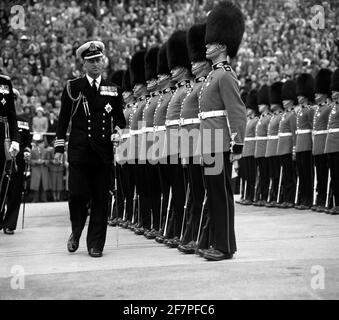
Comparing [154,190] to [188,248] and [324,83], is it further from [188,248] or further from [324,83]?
[324,83]

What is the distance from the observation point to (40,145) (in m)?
17.9

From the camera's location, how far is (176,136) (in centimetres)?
830

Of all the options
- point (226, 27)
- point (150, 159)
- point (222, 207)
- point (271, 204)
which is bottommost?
point (271, 204)

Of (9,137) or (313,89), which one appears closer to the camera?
(9,137)

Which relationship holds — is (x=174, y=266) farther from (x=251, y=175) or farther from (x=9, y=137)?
(x=251, y=175)

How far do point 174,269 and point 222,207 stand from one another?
2.81 feet

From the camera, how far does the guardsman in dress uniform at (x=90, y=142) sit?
783cm

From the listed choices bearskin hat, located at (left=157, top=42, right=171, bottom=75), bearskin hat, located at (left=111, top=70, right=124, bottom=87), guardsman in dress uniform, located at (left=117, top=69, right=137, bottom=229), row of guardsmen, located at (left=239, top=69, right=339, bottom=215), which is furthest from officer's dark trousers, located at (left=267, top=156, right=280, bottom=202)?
bearskin hat, located at (left=157, top=42, right=171, bottom=75)

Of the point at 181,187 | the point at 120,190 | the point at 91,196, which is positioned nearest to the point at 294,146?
the point at 120,190

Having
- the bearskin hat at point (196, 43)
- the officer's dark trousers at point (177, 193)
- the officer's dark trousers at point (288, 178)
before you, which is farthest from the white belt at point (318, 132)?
the bearskin hat at point (196, 43)

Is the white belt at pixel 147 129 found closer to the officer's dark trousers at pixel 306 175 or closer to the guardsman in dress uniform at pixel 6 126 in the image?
the guardsman in dress uniform at pixel 6 126

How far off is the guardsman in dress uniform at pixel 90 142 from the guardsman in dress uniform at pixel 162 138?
98cm
